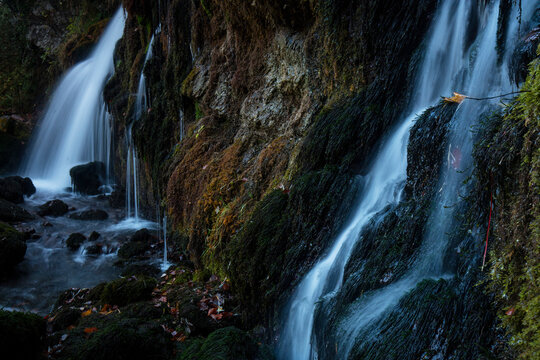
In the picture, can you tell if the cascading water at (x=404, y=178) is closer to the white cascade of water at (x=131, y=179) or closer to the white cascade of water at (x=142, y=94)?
the white cascade of water at (x=142, y=94)

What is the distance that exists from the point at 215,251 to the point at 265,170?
1.47 metres

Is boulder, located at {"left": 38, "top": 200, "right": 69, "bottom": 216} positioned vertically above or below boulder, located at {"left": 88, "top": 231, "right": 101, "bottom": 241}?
above

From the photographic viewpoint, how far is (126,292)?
5.61m

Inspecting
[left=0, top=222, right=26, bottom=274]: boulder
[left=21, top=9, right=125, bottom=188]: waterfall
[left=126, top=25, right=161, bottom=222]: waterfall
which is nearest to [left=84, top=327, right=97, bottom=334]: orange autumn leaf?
[left=0, top=222, right=26, bottom=274]: boulder

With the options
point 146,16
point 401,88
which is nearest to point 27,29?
point 146,16

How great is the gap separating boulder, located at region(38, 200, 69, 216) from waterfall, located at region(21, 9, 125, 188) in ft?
11.5

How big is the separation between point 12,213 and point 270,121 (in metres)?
9.34

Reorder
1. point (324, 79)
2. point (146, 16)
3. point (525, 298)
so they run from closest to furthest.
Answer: point (525, 298)
point (324, 79)
point (146, 16)

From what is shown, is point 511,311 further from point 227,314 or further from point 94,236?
point 94,236

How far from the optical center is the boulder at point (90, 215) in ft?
39.2

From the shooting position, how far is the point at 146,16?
40.5 ft

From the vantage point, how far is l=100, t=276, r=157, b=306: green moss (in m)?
5.52

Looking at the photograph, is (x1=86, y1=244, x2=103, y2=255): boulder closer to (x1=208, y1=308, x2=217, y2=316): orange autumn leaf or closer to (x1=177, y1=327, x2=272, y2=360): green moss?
(x1=208, y1=308, x2=217, y2=316): orange autumn leaf

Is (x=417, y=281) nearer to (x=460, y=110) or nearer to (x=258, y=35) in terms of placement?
(x=460, y=110)
